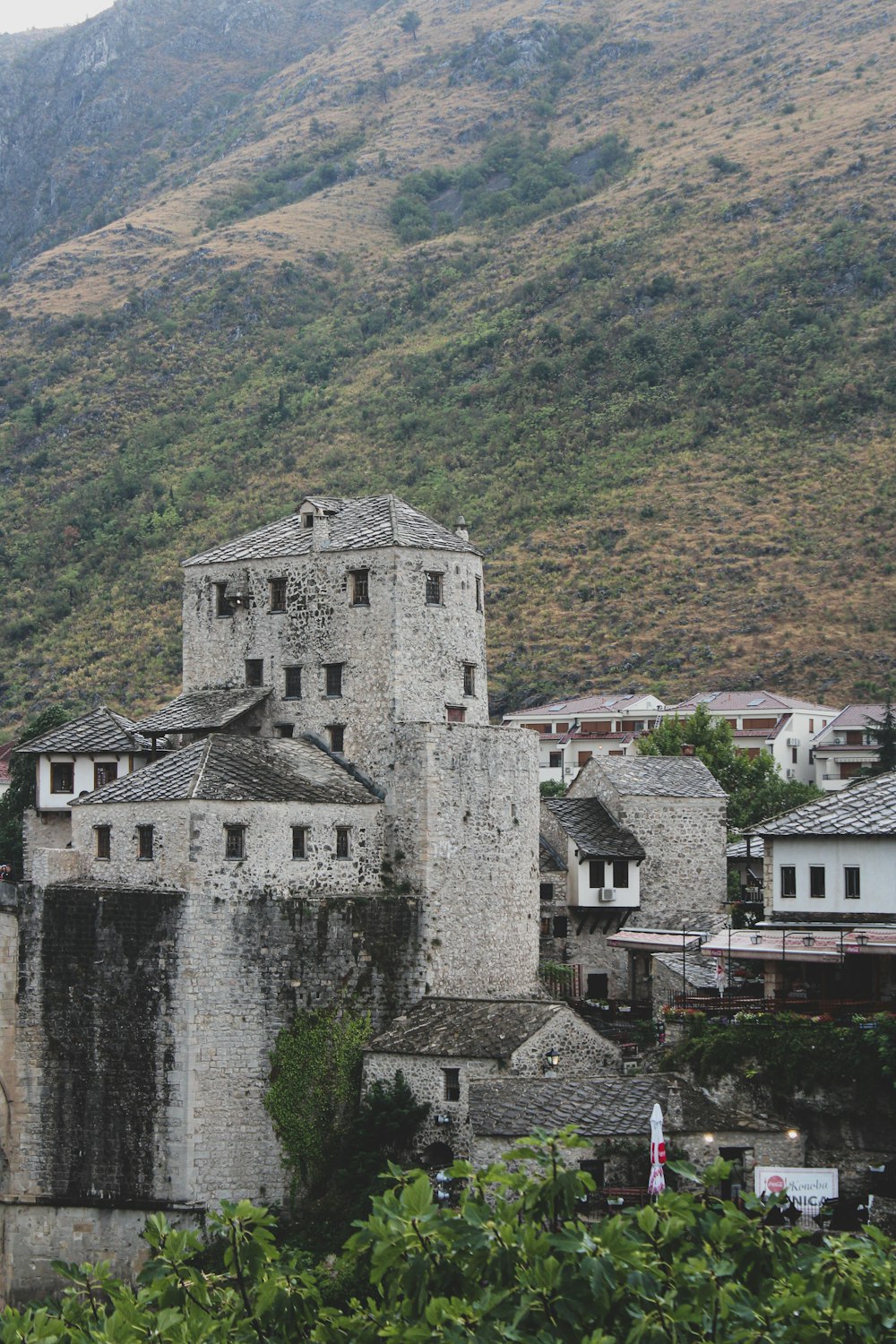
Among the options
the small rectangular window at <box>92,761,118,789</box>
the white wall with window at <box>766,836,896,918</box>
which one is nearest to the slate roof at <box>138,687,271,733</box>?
the small rectangular window at <box>92,761,118,789</box>

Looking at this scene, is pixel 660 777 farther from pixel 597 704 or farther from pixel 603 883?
pixel 597 704

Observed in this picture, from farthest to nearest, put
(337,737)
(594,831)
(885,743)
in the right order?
(885,743) → (594,831) → (337,737)

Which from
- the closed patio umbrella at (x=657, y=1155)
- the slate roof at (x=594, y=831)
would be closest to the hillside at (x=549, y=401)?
the slate roof at (x=594, y=831)

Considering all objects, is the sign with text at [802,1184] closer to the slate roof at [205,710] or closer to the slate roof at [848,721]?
the slate roof at [205,710]

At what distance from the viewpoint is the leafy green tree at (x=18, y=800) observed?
84.4 metres

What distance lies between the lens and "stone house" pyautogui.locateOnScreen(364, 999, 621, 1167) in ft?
174

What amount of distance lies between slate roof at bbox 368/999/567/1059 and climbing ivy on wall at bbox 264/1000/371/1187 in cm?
111

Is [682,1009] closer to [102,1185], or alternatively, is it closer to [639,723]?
[102,1185]

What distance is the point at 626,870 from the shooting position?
67.0 metres

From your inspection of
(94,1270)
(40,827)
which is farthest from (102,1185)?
(94,1270)

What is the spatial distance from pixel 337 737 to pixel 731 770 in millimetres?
39652

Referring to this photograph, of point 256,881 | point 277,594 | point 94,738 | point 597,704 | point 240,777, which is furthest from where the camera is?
point 597,704

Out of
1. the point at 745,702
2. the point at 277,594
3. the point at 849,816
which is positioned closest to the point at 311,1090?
the point at 277,594

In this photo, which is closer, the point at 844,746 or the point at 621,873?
the point at 621,873
